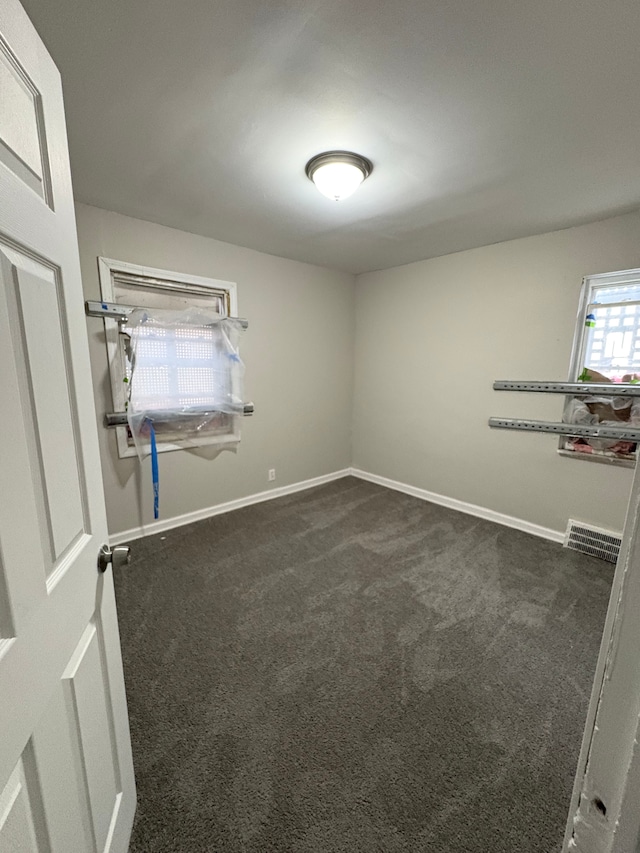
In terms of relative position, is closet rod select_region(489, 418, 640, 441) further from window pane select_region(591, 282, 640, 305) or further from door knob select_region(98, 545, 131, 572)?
door knob select_region(98, 545, 131, 572)

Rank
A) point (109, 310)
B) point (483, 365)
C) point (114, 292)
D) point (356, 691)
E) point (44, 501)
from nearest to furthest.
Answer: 1. point (44, 501)
2. point (356, 691)
3. point (109, 310)
4. point (114, 292)
5. point (483, 365)

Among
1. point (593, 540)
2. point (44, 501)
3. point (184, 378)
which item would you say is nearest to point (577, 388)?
point (593, 540)

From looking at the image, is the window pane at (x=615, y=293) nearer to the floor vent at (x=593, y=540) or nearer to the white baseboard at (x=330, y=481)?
the floor vent at (x=593, y=540)

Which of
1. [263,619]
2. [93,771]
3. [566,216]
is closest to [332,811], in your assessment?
[93,771]

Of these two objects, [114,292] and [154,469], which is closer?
[114,292]

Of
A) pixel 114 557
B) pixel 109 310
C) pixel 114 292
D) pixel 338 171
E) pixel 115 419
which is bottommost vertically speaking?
pixel 114 557

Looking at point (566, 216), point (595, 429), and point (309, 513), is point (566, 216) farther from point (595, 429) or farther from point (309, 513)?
point (309, 513)

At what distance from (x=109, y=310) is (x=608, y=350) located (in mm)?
3415

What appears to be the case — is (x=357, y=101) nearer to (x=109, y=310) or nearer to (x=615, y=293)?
(x=109, y=310)

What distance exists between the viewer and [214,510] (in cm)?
308

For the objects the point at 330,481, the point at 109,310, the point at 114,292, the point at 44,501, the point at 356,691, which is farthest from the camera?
the point at 330,481

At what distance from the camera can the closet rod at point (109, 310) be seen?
224 cm

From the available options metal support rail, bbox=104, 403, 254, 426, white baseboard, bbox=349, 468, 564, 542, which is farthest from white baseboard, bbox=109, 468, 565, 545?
metal support rail, bbox=104, 403, 254, 426

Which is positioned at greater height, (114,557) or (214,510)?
(114,557)
